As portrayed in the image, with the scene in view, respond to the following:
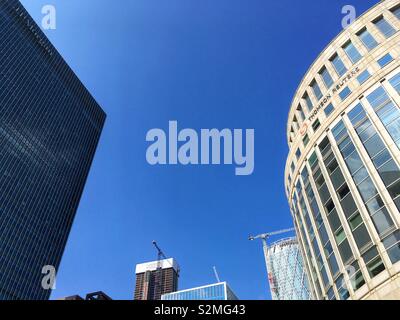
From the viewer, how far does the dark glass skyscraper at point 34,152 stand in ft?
400

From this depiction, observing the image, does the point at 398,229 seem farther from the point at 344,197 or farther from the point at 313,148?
the point at 313,148

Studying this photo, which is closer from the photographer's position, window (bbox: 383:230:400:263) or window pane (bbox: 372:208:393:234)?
window (bbox: 383:230:400:263)

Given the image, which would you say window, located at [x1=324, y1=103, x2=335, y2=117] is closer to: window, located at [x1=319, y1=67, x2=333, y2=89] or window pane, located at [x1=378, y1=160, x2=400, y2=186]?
window, located at [x1=319, y1=67, x2=333, y2=89]

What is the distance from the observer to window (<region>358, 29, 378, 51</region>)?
118 ft

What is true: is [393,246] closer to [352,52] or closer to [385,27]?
[352,52]

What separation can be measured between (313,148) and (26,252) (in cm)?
11727

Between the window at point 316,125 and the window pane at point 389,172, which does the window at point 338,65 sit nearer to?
the window at point 316,125

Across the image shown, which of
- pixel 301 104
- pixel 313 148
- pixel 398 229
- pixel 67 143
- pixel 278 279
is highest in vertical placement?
pixel 67 143

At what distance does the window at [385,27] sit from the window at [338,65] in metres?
4.71

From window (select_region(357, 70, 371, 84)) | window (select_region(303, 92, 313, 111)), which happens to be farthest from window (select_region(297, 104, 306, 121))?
window (select_region(357, 70, 371, 84))

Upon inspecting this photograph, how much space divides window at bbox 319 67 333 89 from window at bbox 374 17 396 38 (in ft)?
21.9

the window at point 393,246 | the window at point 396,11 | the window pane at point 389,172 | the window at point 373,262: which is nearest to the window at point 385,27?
the window at point 396,11
